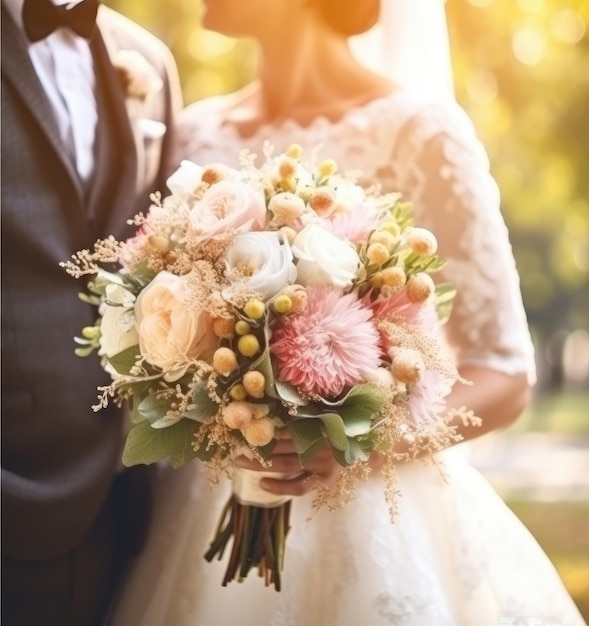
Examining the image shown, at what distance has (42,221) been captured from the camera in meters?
1.58

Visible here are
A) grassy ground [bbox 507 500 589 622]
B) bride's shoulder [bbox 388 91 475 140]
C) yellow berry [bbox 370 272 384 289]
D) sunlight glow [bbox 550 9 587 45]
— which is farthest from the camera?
grassy ground [bbox 507 500 589 622]

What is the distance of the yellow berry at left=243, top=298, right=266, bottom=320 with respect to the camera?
120 centimetres

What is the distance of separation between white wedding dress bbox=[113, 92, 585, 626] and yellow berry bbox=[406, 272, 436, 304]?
356mm

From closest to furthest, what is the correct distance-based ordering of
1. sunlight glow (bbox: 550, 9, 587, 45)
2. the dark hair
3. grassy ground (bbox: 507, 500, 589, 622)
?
the dark hair
sunlight glow (bbox: 550, 9, 587, 45)
grassy ground (bbox: 507, 500, 589, 622)

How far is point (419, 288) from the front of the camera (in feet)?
4.23

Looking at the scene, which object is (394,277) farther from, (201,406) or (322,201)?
(201,406)

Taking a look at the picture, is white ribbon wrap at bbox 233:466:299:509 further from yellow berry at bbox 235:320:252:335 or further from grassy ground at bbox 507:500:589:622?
grassy ground at bbox 507:500:589:622

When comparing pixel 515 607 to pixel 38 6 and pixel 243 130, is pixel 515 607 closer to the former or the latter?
pixel 243 130

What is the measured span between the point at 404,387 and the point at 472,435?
1.30 feet

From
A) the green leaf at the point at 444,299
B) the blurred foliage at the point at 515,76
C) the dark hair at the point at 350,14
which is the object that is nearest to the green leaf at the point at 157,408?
the green leaf at the point at 444,299

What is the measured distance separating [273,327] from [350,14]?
3.04ft

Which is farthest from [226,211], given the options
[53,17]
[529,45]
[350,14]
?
[529,45]

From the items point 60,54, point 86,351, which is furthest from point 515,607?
point 60,54

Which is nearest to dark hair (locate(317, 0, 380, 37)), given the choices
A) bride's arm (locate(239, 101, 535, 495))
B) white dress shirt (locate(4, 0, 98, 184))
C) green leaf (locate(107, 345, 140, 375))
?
bride's arm (locate(239, 101, 535, 495))
